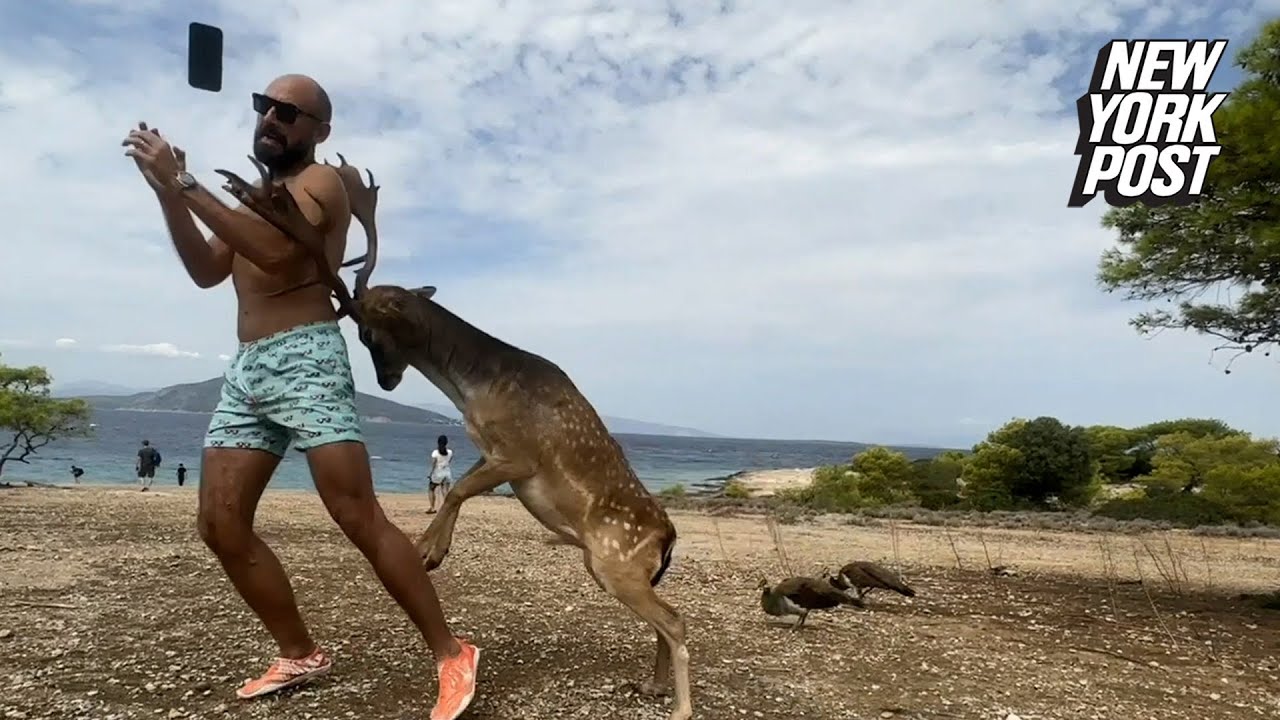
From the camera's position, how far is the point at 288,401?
13.5ft

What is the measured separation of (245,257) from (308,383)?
1.91 ft

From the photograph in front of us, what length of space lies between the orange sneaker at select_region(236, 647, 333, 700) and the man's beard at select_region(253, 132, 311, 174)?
2.28 meters

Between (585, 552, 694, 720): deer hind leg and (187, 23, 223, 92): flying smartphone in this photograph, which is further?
(585, 552, 694, 720): deer hind leg

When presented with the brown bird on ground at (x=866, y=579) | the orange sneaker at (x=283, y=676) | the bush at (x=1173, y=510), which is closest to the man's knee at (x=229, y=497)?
the orange sneaker at (x=283, y=676)

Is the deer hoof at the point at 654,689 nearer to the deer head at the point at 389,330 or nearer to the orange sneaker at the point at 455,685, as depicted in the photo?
the orange sneaker at the point at 455,685

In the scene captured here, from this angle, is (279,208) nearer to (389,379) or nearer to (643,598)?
(389,379)

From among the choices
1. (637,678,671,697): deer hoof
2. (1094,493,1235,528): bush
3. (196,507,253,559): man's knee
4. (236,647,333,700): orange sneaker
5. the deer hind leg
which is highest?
(196,507,253,559): man's knee

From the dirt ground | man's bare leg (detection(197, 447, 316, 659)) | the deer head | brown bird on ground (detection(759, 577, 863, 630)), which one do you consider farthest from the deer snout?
brown bird on ground (detection(759, 577, 863, 630))

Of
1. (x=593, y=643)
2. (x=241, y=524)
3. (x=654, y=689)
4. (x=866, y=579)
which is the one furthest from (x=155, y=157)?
(x=866, y=579)

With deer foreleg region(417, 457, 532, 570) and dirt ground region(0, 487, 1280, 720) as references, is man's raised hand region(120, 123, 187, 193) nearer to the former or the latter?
deer foreleg region(417, 457, 532, 570)

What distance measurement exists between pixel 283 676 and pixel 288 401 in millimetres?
1356

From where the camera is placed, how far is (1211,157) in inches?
345

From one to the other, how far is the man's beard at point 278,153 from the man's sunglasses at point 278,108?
0.29 ft

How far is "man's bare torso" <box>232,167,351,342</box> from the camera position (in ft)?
13.8
